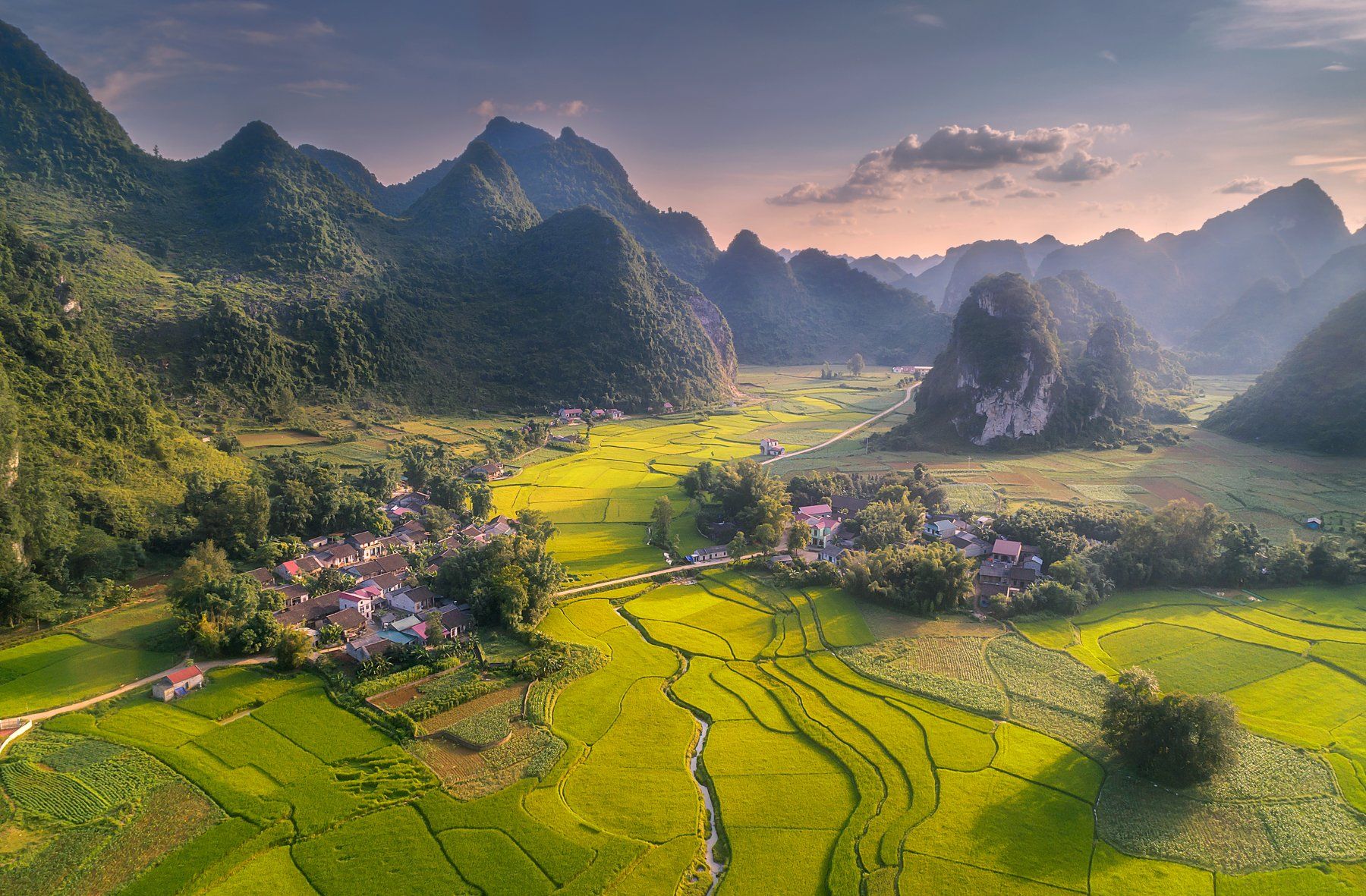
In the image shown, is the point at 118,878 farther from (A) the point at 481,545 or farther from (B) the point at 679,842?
(A) the point at 481,545

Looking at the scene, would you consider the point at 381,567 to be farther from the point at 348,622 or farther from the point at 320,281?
the point at 320,281

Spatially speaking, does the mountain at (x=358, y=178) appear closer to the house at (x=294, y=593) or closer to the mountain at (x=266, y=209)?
the mountain at (x=266, y=209)

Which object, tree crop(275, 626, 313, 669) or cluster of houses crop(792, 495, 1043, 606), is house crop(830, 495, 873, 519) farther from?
tree crop(275, 626, 313, 669)

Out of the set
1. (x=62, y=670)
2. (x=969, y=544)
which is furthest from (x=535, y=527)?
(x=969, y=544)

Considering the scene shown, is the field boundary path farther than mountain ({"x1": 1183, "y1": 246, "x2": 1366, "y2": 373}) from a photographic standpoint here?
No

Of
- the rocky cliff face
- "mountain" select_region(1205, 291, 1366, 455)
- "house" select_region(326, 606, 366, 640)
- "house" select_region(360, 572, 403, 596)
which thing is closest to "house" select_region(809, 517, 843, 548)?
"house" select_region(360, 572, 403, 596)

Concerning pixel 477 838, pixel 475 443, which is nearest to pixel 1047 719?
pixel 477 838
